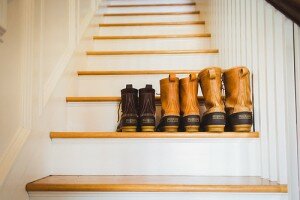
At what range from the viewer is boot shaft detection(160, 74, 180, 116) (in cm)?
139

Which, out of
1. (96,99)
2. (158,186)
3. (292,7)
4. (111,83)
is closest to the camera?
(292,7)

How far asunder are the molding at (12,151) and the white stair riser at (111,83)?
75 centimetres

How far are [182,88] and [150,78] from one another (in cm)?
43

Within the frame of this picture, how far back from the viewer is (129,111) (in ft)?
4.62

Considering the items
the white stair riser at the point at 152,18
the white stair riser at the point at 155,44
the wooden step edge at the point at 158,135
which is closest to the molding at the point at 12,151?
the wooden step edge at the point at 158,135

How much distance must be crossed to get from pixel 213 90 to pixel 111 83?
72 centimetres

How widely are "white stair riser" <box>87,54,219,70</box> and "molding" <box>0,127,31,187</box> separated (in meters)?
1.07

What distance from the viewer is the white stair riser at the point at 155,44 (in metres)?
2.37

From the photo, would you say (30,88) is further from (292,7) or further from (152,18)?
(152,18)

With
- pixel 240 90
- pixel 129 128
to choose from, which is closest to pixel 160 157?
pixel 129 128

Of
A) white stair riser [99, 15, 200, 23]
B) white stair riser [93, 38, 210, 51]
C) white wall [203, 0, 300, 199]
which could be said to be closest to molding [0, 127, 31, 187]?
white wall [203, 0, 300, 199]

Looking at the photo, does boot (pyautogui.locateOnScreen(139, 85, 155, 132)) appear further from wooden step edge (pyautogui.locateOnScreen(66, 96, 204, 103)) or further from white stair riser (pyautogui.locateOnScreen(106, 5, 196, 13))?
white stair riser (pyautogui.locateOnScreen(106, 5, 196, 13))

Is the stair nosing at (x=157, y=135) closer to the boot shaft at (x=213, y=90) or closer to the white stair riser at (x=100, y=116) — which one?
the boot shaft at (x=213, y=90)

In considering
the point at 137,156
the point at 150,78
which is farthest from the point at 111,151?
the point at 150,78
